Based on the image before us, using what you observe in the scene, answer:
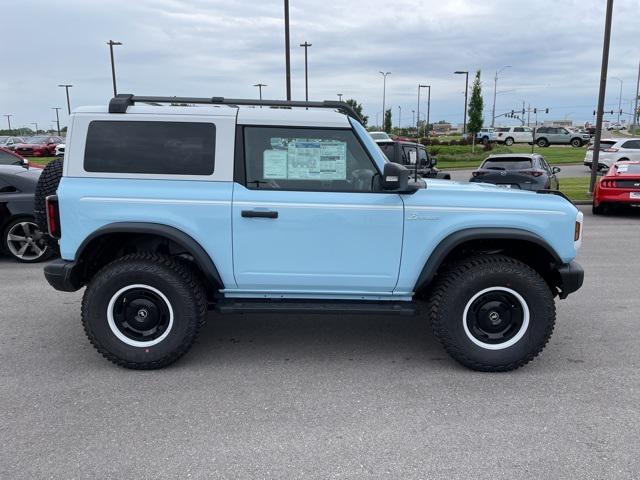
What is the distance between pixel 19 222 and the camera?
296 inches

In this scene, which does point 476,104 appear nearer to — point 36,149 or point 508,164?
point 508,164

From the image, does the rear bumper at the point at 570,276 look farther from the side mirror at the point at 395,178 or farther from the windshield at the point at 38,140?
the windshield at the point at 38,140

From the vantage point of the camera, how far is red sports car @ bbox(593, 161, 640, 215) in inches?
454

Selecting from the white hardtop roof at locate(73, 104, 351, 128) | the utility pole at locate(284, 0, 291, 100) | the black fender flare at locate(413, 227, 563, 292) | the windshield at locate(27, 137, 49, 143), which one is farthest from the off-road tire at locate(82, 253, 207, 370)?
the windshield at locate(27, 137, 49, 143)

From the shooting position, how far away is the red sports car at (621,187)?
37.8 feet

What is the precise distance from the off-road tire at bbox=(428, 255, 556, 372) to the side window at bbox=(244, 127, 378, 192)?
965 mm

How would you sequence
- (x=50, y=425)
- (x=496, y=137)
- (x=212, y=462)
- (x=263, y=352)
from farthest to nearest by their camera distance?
(x=496, y=137)
(x=263, y=352)
(x=50, y=425)
(x=212, y=462)

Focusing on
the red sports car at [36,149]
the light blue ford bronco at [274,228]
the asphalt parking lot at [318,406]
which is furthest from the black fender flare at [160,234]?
the red sports car at [36,149]

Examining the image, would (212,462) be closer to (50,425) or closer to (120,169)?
(50,425)

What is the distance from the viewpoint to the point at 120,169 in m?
3.91

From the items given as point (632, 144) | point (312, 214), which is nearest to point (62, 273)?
point (312, 214)

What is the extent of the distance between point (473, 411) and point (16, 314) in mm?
4416

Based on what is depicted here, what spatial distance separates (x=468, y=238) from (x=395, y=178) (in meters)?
0.68

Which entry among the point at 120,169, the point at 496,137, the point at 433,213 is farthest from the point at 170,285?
the point at 496,137
